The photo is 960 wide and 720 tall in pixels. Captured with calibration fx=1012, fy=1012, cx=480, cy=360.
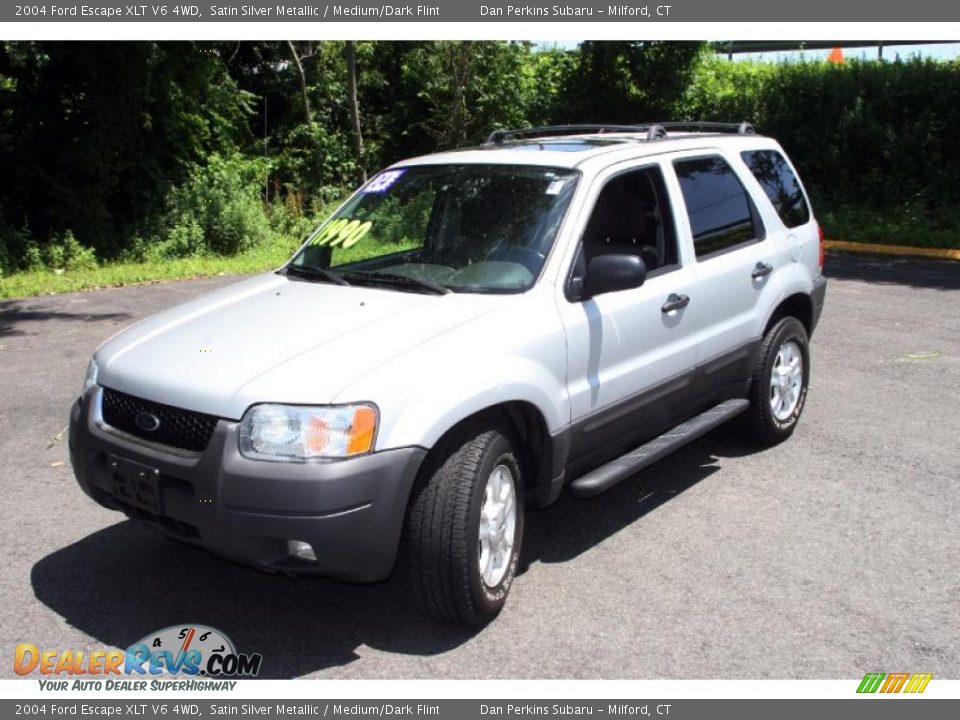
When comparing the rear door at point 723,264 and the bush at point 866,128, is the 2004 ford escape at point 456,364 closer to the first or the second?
the rear door at point 723,264

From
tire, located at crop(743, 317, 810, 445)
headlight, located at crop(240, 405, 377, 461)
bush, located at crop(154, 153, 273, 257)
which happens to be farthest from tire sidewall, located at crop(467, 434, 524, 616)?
bush, located at crop(154, 153, 273, 257)

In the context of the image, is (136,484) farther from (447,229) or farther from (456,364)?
(447,229)

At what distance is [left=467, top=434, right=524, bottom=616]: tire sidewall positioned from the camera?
13.0ft

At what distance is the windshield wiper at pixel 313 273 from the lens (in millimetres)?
4957

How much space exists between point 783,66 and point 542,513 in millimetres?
17301

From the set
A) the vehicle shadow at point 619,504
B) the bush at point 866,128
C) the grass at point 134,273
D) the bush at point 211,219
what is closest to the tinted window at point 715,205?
the vehicle shadow at point 619,504

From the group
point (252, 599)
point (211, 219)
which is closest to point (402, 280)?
point (252, 599)

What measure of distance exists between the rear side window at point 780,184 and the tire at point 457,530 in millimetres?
3174

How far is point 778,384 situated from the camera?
6.49 m

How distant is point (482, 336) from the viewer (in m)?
4.18

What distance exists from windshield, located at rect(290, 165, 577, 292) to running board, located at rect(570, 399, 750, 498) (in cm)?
95

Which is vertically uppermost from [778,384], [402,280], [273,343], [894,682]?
[402,280]

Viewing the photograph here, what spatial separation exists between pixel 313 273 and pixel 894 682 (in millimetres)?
3203

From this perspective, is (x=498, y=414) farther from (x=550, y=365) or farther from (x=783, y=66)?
(x=783, y=66)
